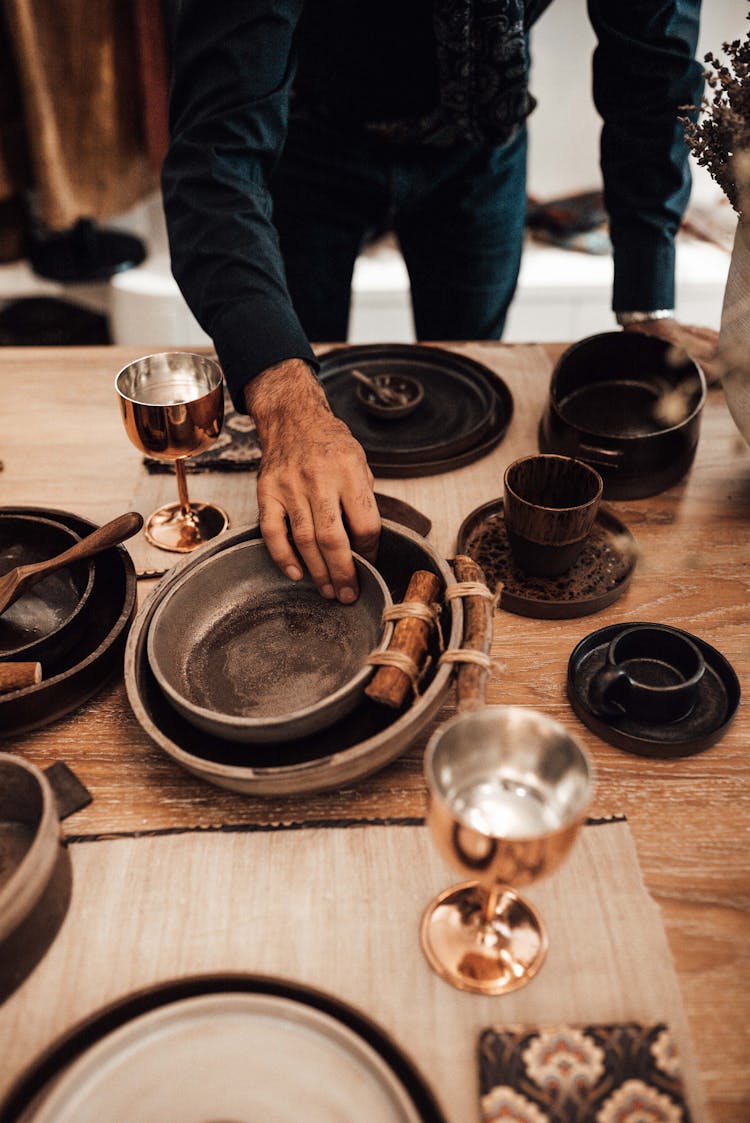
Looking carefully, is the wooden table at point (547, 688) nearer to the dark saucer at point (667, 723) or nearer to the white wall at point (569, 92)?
the dark saucer at point (667, 723)

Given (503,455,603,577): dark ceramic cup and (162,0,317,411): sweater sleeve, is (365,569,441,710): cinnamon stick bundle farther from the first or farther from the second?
(162,0,317,411): sweater sleeve

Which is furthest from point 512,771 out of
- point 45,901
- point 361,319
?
point 361,319

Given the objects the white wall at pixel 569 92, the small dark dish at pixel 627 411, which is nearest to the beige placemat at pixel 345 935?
the small dark dish at pixel 627 411

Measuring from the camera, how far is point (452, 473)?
132cm

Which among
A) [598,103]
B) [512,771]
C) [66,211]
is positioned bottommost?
[66,211]

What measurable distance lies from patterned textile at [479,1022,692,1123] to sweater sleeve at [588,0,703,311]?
1263 mm

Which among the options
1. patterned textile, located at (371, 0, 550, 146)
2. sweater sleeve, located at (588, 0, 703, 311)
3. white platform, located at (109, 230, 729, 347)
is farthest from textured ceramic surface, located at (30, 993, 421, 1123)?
white platform, located at (109, 230, 729, 347)

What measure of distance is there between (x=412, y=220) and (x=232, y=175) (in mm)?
694

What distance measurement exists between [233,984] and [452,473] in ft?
2.67

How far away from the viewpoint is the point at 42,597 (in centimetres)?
108

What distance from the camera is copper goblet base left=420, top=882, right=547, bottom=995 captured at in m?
0.72

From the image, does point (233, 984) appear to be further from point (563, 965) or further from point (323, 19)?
point (323, 19)

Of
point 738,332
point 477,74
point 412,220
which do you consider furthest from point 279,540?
point 412,220

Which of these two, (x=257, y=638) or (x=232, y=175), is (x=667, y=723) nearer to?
(x=257, y=638)
